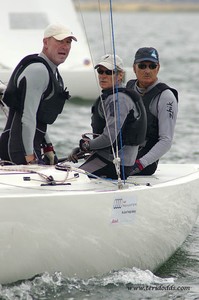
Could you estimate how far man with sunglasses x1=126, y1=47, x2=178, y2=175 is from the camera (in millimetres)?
6066

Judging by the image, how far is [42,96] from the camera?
5594 mm

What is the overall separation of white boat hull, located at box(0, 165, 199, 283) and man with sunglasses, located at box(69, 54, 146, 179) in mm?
212

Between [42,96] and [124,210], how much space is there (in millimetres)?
783

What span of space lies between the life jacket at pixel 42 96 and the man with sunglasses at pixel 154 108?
637 millimetres

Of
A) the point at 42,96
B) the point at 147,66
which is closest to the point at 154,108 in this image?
the point at 147,66

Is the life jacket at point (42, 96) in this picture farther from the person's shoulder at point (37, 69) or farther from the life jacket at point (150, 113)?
the life jacket at point (150, 113)

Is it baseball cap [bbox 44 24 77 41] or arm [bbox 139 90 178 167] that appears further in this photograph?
arm [bbox 139 90 178 167]

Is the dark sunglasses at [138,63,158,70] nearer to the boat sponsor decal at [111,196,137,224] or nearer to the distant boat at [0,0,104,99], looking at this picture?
the boat sponsor decal at [111,196,137,224]

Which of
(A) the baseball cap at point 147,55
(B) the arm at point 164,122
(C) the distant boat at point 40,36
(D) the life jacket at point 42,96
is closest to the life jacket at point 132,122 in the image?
(D) the life jacket at point 42,96

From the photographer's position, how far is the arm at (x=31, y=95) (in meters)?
5.48

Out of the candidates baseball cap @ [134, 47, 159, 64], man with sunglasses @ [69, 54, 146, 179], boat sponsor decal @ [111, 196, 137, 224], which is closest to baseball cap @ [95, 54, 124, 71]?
man with sunglasses @ [69, 54, 146, 179]

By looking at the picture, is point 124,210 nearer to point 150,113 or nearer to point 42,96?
point 42,96

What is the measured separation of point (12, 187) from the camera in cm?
517

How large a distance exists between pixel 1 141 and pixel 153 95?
3.22 ft
